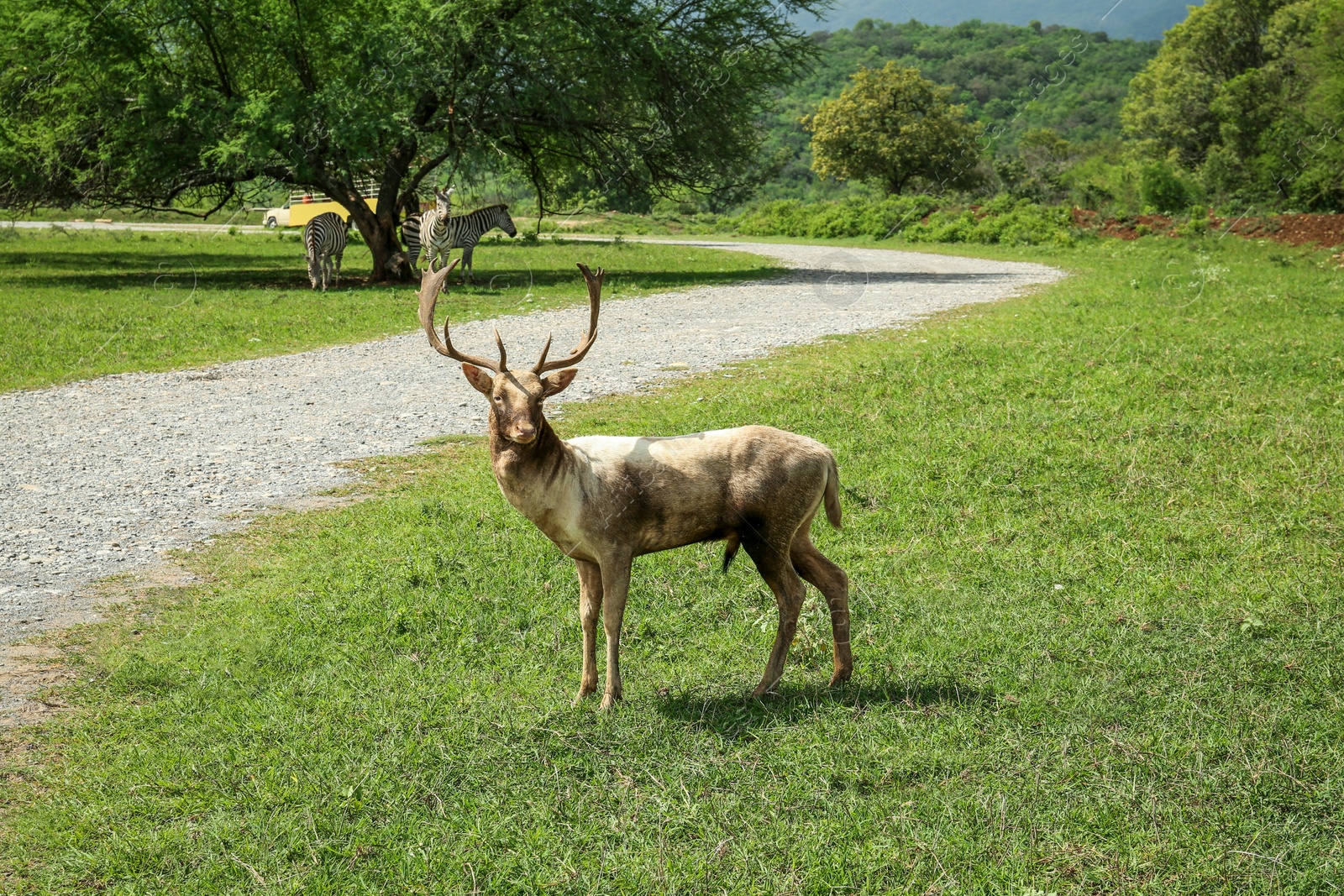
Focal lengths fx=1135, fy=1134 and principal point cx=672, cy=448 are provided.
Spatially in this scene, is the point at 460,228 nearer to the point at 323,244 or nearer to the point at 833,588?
the point at 323,244

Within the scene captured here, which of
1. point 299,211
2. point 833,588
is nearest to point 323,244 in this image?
point 833,588

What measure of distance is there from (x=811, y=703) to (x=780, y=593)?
0.52 meters

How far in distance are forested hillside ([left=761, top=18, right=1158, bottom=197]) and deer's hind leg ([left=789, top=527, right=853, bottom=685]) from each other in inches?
130

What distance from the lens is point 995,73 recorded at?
87.9 feet

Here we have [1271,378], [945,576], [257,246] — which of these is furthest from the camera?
[257,246]

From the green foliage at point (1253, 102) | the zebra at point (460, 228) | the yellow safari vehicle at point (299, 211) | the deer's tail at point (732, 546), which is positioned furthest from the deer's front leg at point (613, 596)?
the yellow safari vehicle at point (299, 211)

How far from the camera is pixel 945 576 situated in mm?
6762

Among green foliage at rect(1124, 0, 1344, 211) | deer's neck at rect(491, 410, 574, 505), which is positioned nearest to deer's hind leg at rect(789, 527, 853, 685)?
deer's neck at rect(491, 410, 574, 505)

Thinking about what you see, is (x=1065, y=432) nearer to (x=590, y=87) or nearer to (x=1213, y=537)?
(x=1213, y=537)

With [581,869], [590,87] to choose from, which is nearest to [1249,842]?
[581,869]

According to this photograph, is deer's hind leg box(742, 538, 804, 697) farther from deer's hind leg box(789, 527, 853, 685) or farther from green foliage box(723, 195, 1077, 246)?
green foliage box(723, 195, 1077, 246)

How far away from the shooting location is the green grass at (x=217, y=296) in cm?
1488

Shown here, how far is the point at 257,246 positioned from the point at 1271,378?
33106mm

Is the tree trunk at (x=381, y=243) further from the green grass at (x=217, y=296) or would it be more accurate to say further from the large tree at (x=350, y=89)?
the green grass at (x=217, y=296)
